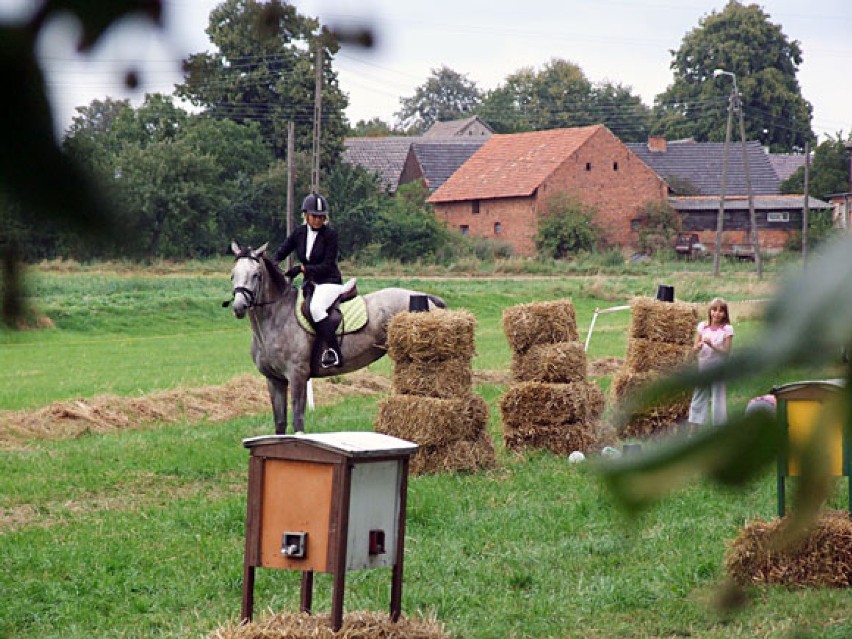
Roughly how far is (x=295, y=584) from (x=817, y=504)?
262 inches

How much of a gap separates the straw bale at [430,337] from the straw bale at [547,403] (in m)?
0.93

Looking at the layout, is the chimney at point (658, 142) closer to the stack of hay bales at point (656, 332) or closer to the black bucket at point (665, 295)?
the black bucket at point (665, 295)

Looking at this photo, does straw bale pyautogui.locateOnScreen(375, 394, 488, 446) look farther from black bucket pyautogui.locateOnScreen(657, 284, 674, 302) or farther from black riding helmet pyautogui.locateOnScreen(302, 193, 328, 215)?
black bucket pyautogui.locateOnScreen(657, 284, 674, 302)

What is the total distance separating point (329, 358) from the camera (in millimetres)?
13016

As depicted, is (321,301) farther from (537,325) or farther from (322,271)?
(537,325)

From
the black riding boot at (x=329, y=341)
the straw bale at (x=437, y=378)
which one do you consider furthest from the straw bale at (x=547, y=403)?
the black riding boot at (x=329, y=341)

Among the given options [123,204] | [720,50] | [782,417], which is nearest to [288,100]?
[720,50]

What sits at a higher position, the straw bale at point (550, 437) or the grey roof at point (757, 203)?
the grey roof at point (757, 203)

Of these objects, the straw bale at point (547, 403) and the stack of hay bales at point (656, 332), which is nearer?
the straw bale at point (547, 403)

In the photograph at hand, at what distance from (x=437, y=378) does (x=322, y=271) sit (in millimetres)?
1879

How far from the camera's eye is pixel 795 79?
1051 millimetres

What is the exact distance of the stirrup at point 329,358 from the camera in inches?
512

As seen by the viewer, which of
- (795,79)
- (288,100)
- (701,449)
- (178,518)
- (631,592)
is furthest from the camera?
Result: (178,518)

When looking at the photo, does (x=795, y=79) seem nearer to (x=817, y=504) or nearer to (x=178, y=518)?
(x=817, y=504)
